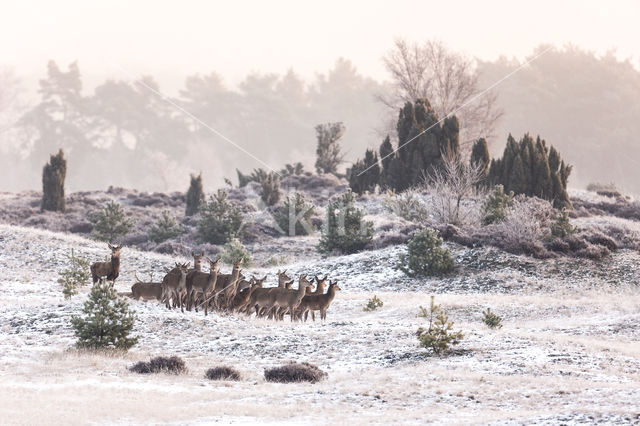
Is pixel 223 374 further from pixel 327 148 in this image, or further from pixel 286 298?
pixel 327 148

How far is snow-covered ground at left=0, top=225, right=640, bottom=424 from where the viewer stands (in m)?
8.93

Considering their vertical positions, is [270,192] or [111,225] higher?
[270,192]

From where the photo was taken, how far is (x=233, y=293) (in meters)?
16.0

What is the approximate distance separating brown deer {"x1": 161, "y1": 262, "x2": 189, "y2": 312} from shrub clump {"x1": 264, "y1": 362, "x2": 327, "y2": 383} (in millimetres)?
4800

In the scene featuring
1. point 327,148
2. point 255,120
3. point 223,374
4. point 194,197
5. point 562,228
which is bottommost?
point 223,374

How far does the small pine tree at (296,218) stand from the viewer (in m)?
34.8

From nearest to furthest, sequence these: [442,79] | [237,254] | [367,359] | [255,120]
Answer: [367,359]
[237,254]
[442,79]
[255,120]

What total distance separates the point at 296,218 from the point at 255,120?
70.9m

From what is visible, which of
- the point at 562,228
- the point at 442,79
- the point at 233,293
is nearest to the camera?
the point at 233,293

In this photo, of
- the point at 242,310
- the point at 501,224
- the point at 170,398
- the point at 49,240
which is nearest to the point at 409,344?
the point at 242,310

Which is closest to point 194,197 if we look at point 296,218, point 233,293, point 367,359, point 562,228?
point 296,218

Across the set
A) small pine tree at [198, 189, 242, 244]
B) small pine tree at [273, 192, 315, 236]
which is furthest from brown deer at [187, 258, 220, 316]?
small pine tree at [273, 192, 315, 236]

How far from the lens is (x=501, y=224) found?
2628 centimetres

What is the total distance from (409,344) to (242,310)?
415 cm
